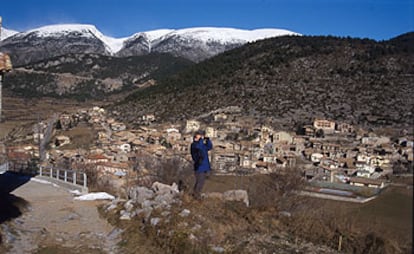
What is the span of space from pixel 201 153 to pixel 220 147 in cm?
3214

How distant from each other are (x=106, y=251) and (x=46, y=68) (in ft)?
547

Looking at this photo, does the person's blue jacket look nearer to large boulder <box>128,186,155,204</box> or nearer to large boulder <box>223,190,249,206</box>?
large boulder <box>223,190,249,206</box>

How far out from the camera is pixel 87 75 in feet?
509

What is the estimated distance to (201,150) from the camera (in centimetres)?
848

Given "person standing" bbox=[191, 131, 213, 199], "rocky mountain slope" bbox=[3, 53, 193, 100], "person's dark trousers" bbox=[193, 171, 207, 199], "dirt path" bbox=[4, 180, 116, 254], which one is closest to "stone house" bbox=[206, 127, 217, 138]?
"dirt path" bbox=[4, 180, 116, 254]

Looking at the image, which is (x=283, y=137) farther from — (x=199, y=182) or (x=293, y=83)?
(x=199, y=182)

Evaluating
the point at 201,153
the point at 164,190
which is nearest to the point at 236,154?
the point at 164,190

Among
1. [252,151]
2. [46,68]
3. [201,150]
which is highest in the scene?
[46,68]

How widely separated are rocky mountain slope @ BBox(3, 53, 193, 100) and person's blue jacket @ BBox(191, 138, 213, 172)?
113 meters

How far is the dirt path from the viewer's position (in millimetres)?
7332

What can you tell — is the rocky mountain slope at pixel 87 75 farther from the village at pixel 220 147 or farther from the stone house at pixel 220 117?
the stone house at pixel 220 117

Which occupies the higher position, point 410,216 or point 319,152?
point 410,216

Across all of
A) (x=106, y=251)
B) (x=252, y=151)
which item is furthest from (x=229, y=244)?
(x=252, y=151)

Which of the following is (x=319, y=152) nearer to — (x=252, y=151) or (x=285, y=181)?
(x=252, y=151)
